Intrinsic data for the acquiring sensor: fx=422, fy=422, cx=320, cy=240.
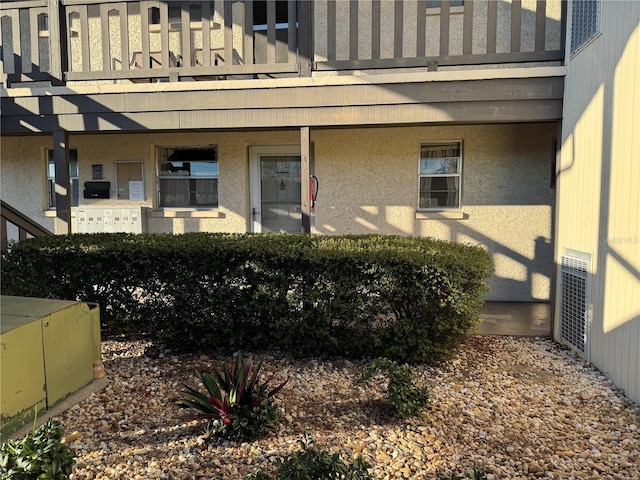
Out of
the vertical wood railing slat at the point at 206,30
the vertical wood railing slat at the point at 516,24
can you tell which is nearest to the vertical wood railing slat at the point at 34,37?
the vertical wood railing slat at the point at 206,30

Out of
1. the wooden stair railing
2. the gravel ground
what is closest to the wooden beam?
the wooden stair railing

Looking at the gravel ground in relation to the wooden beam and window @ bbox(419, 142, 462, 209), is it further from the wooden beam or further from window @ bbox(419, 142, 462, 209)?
window @ bbox(419, 142, 462, 209)

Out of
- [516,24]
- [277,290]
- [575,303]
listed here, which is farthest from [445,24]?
[277,290]

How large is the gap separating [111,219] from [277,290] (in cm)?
419

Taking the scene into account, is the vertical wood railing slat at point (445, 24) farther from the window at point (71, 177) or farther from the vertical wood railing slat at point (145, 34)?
the window at point (71, 177)

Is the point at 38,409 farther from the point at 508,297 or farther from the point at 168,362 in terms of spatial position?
the point at 508,297

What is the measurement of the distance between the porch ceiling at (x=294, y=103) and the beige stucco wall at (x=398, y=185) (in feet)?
4.57

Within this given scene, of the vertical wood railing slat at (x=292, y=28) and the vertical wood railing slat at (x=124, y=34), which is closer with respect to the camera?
the vertical wood railing slat at (x=292, y=28)

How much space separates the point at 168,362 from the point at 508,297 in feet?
15.8

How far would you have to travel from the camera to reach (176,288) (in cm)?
388

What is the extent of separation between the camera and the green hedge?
3.63 m

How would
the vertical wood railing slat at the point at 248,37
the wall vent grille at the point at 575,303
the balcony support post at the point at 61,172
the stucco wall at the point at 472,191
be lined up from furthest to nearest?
the stucco wall at the point at 472,191
the balcony support post at the point at 61,172
the vertical wood railing slat at the point at 248,37
the wall vent grille at the point at 575,303

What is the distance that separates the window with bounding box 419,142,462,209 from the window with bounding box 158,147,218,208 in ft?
10.7

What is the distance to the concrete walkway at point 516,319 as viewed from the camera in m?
4.90
